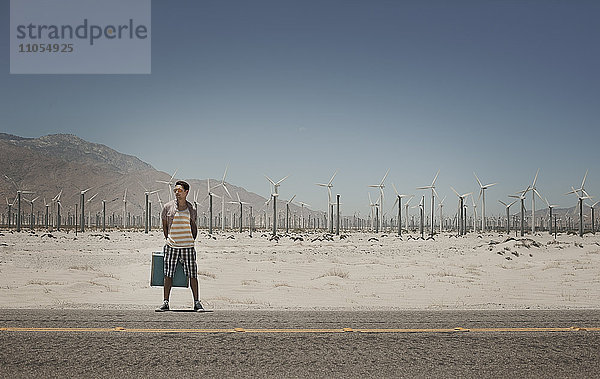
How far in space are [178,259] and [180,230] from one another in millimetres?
560

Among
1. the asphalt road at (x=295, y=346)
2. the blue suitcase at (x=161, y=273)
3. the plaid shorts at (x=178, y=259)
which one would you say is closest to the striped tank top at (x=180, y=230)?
the plaid shorts at (x=178, y=259)

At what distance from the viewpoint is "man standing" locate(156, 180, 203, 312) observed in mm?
9773

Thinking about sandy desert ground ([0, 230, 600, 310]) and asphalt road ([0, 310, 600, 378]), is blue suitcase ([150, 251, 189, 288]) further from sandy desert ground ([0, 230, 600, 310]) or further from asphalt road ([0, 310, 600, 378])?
asphalt road ([0, 310, 600, 378])

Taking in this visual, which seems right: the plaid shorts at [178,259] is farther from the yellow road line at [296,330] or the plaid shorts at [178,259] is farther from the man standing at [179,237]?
the yellow road line at [296,330]

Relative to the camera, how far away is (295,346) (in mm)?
6457

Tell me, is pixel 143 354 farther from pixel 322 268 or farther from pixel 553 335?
pixel 322 268

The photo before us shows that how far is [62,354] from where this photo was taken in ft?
19.5

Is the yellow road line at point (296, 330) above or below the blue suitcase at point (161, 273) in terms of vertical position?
below

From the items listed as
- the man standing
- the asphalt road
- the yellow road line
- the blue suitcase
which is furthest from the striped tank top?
the yellow road line

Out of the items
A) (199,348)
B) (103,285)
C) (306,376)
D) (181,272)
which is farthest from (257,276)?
(306,376)

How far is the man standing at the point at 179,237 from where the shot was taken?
9773 millimetres

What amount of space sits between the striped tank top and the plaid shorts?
133mm

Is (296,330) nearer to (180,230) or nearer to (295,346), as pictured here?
(295,346)

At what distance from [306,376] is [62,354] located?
8.53 feet
